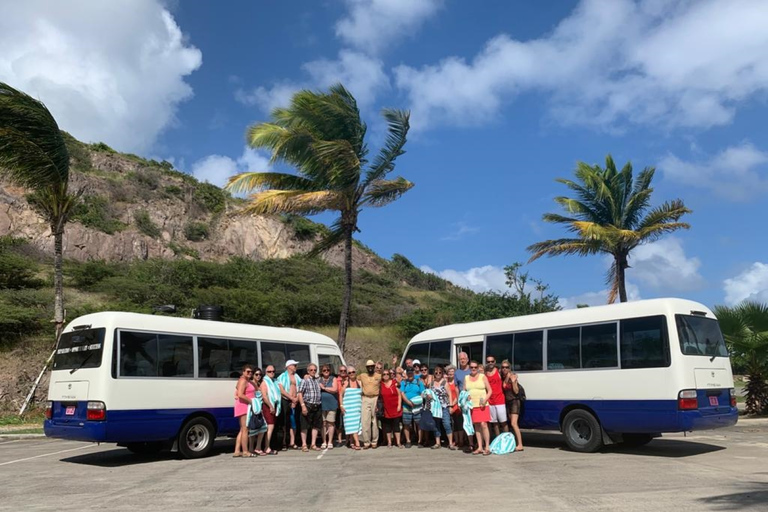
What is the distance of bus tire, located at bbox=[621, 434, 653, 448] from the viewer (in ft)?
39.6

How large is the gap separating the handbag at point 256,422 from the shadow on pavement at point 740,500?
754cm

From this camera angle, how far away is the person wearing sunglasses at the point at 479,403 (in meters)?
11.3

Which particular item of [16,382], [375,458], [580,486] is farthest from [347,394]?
[16,382]

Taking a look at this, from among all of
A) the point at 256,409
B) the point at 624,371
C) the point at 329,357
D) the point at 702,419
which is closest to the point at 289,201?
the point at 329,357

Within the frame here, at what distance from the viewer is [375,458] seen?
36.4 ft

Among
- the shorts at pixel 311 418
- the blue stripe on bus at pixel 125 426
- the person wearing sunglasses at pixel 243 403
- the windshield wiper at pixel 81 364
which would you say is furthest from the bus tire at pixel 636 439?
the windshield wiper at pixel 81 364

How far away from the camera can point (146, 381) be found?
1073cm

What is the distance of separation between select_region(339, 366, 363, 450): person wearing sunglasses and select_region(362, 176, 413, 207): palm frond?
888 cm

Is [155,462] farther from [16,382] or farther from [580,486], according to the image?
[16,382]

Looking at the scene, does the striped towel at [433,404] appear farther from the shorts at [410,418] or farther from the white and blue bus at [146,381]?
the white and blue bus at [146,381]

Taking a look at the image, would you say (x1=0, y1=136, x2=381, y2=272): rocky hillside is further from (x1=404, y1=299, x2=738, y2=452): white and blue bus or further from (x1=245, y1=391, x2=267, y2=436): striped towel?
(x1=404, y1=299, x2=738, y2=452): white and blue bus

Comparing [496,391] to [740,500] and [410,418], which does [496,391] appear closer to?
[410,418]

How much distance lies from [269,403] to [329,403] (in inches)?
51.3

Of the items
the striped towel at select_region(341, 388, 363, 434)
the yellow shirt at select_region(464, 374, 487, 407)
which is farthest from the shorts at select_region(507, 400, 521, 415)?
the striped towel at select_region(341, 388, 363, 434)
